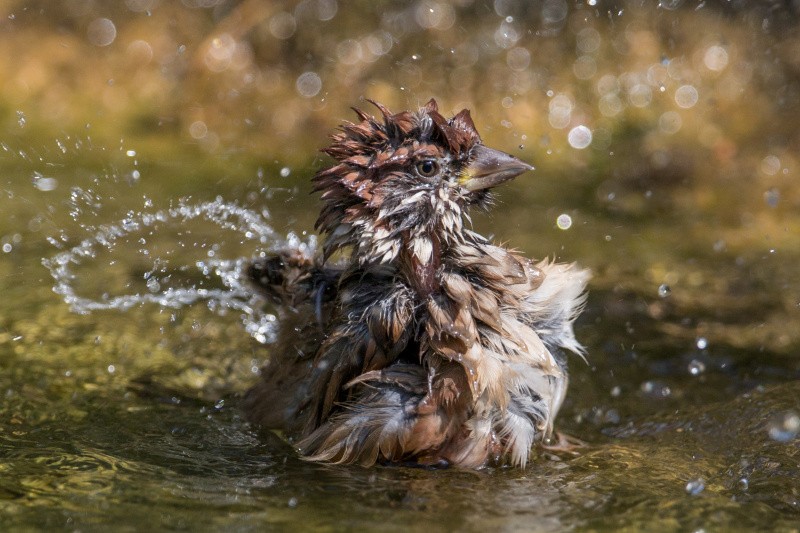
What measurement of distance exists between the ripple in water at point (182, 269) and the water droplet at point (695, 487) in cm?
224

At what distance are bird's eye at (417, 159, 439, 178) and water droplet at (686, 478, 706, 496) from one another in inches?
53.3

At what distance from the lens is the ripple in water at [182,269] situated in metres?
5.38

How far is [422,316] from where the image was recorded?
11.7 ft

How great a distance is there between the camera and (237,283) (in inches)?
213

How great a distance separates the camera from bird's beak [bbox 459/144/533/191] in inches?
142

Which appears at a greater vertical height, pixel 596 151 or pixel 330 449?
pixel 596 151

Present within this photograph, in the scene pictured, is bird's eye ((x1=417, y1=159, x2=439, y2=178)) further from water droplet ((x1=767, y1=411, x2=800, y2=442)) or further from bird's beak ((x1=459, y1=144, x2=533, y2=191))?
water droplet ((x1=767, y1=411, x2=800, y2=442))

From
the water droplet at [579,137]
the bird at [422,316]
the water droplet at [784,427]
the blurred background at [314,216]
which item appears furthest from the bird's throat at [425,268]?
the water droplet at [579,137]

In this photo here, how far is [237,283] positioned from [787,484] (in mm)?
3024

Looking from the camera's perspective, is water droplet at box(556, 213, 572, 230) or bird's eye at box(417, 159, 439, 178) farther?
water droplet at box(556, 213, 572, 230)

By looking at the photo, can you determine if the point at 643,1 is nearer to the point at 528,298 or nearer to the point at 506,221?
the point at 506,221

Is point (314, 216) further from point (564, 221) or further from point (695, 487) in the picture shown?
point (695, 487)

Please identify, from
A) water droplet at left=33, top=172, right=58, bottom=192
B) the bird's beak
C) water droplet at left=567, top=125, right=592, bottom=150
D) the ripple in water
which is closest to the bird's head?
the bird's beak

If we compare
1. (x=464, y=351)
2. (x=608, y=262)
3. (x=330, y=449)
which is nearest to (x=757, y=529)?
(x=464, y=351)
